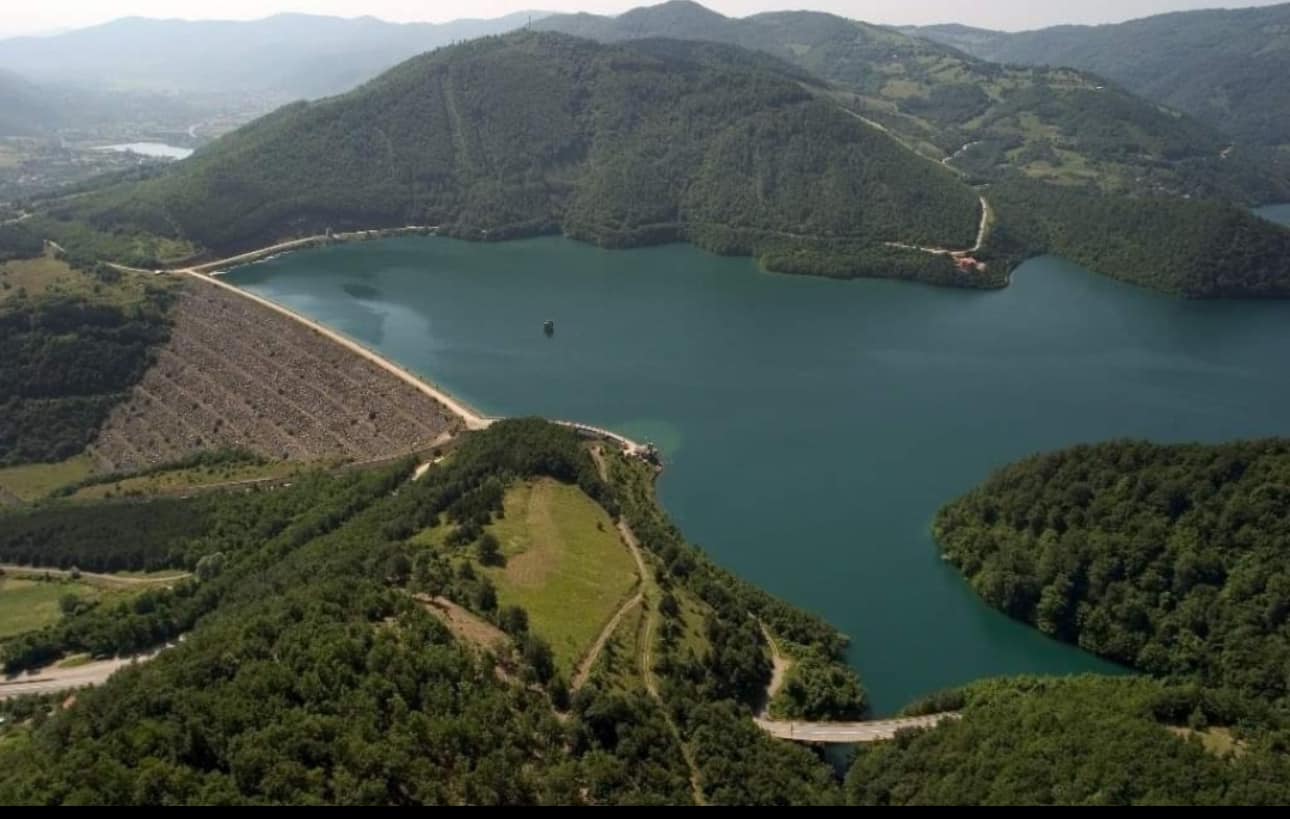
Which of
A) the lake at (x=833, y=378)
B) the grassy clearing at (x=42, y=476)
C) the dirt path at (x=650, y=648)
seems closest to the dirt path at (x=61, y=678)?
the dirt path at (x=650, y=648)

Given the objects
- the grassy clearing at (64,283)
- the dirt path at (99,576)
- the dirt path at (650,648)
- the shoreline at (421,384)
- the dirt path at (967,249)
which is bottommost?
the dirt path at (99,576)

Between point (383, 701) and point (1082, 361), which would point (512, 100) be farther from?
point (383, 701)

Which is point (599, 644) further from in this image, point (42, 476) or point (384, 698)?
point (42, 476)

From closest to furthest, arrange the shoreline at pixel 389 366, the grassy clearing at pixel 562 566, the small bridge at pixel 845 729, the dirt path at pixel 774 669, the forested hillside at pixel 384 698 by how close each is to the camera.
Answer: the forested hillside at pixel 384 698 → the small bridge at pixel 845 729 → the dirt path at pixel 774 669 → the grassy clearing at pixel 562 566 → the shoreline at pixel 389 366

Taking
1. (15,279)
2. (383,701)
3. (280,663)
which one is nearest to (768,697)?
(383,701)

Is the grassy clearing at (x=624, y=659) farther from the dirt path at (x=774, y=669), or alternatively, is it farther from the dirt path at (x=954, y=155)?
the dirt path at (x=954, y=155)

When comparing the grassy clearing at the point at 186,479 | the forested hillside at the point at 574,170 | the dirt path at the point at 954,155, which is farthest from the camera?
the dirt path at the point at 954,155
